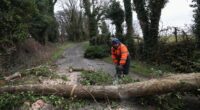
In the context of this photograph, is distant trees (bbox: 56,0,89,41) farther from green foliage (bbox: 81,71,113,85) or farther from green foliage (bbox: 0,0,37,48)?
green foliage (bbox: 81,71,113,85)

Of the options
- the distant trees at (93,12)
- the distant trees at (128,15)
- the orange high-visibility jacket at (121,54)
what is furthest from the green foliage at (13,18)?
the distant trees at (93,12)

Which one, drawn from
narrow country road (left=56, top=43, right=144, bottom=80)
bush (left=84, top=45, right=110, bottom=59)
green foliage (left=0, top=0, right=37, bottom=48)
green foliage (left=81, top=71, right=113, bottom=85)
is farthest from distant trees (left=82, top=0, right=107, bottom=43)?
green foliage (left=81, top=71, right=113, bottom=85)

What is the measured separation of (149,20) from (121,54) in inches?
378

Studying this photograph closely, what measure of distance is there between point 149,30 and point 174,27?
3.39 m

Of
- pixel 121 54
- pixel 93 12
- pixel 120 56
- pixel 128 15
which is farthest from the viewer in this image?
pixel 93 12

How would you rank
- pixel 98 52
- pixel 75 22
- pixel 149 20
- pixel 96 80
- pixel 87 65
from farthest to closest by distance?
pixel 75 22 < pixel 98 52 < pixel 149 20 < pixel 87 65 < pixel 96 80

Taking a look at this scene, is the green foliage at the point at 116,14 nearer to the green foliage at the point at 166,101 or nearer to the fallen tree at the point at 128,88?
the fallen tree at the point at 128,88

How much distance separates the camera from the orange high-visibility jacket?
9.72m

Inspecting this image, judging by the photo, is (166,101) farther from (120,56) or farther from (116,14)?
(116,14)

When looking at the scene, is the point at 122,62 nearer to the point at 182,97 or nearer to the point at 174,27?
the point at 182,97

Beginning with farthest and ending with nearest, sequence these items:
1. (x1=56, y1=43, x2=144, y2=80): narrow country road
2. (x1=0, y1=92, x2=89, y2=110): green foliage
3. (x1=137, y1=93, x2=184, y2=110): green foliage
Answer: (x1=56, y1=43, x2=144, y2=80): narrow country road
(x1=0, y1=92, x2=89, y2=110): green foliage
(x1=137, y1=93, x2=184, y2=110): green foliage

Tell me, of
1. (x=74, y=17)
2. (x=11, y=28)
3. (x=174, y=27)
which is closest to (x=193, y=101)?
(x=174, y=27)

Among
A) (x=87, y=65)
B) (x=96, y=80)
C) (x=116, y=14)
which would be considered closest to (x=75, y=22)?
(x=116, y=14)

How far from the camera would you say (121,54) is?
9.92m
